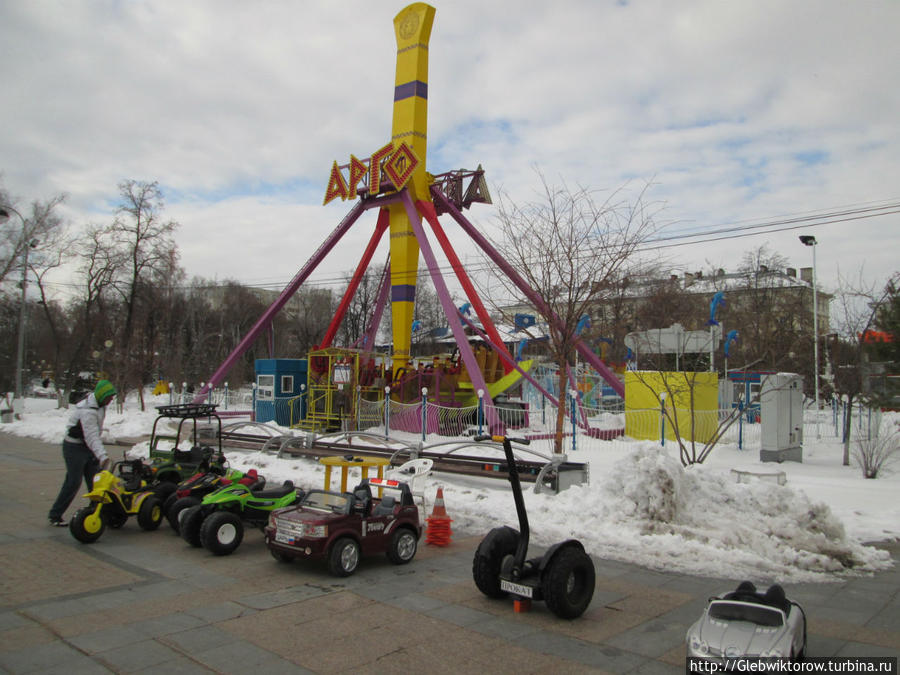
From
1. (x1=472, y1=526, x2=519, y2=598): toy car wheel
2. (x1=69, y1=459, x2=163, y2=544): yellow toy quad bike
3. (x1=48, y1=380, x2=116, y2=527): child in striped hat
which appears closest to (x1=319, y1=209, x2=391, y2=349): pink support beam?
(x1=69, y1=459, x2=163, y2=544): yellow toy quad bike

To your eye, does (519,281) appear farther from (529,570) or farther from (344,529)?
(529,570)

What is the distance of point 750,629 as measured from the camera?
4.29 m

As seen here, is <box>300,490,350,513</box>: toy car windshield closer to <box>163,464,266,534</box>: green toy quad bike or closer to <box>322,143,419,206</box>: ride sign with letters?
<box>163,464,266,534</box>: green toy quad bike

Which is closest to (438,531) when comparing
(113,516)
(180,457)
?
(180,457)

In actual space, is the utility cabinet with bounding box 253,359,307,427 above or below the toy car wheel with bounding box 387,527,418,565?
above

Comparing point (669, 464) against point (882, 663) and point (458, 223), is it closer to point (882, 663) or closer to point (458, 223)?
point (882, 663)

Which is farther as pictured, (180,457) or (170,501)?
(180,457)

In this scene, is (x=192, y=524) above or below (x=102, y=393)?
below

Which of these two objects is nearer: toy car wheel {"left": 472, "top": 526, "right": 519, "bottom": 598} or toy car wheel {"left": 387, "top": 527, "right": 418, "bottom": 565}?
toy car wheel {"left": 472, "top": 526, "right": 519, "bottom": 598}

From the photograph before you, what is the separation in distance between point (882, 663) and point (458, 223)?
2269 cm

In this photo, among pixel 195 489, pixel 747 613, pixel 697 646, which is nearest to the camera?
pixel 697 646

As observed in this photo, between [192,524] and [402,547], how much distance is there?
264cm

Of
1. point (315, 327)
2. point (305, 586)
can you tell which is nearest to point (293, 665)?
point (305, 586)

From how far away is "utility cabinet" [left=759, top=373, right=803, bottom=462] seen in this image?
15.5 m
